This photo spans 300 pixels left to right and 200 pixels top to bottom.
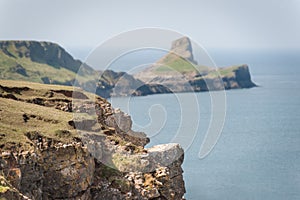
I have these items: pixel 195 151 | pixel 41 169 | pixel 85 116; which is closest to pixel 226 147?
pixel 195 151

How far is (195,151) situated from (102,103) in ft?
196

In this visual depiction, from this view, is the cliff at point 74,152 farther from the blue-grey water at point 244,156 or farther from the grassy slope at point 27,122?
the blue-grey water at point 244,156

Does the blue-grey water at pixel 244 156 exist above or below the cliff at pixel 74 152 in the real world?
below

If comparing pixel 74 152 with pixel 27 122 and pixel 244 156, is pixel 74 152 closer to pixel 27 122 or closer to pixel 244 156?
pixel 27 122

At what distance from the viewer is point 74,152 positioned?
4131 cm

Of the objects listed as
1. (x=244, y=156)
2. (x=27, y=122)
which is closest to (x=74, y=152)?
(x=27, y=122)

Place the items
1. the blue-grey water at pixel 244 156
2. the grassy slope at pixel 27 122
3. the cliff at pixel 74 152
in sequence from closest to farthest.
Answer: the cliff at pixel 74 152
the grassy slope at pixel 27 122
the blue-grey water at pixel 244 156

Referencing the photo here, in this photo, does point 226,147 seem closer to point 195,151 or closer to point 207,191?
point 195,151

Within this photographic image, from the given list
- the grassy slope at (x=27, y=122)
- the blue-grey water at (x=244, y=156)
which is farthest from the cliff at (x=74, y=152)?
the blue-grey water at (x=244, y=156)

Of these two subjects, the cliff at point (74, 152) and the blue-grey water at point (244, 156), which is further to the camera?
the blue-grey water at point (244, 156)

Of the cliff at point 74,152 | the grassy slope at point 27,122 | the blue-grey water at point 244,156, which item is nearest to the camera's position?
the cliff at point 74,152

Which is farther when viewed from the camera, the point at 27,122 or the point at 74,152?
the point at 27,122

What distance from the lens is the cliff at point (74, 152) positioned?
3853 cm

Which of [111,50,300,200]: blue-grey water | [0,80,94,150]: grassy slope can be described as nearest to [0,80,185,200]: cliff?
[0,80,94,150]: grassy slope
